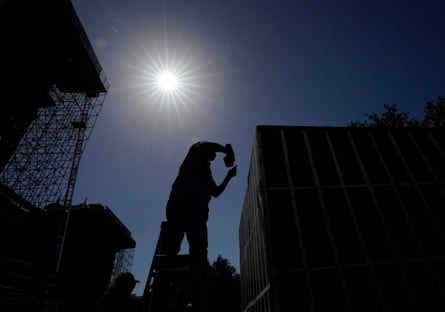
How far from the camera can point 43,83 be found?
1767cm

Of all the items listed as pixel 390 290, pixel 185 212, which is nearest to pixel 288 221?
pixel 390 290

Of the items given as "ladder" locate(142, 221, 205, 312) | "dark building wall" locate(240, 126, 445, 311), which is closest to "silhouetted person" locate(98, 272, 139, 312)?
"ladder" locate(142, 221, 205, 312)

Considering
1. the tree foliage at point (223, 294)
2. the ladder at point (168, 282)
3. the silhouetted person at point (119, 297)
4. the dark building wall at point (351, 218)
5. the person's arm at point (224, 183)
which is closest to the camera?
the silhouetted person at point (119, 297)

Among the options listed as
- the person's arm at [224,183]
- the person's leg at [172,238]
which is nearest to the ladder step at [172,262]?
the person's leg at [172,238]

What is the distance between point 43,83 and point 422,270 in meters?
23.2

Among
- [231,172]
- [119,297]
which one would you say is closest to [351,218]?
[231,172]

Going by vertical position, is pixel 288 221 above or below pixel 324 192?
below

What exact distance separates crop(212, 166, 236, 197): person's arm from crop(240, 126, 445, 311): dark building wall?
1.35 m

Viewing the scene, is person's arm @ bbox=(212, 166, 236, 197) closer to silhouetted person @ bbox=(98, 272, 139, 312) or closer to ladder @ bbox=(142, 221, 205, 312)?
ladder @ bbox=(142, 221, 205, 312)

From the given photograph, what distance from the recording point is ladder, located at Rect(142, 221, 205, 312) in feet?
8.46

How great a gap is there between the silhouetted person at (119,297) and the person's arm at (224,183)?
4.92ft

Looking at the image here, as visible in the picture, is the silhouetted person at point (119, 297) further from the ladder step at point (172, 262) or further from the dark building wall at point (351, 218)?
the dark building wall at point (351, 218)

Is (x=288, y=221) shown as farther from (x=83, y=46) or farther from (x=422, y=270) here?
(x=83, y=46)

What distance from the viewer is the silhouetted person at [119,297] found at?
8.04ft
